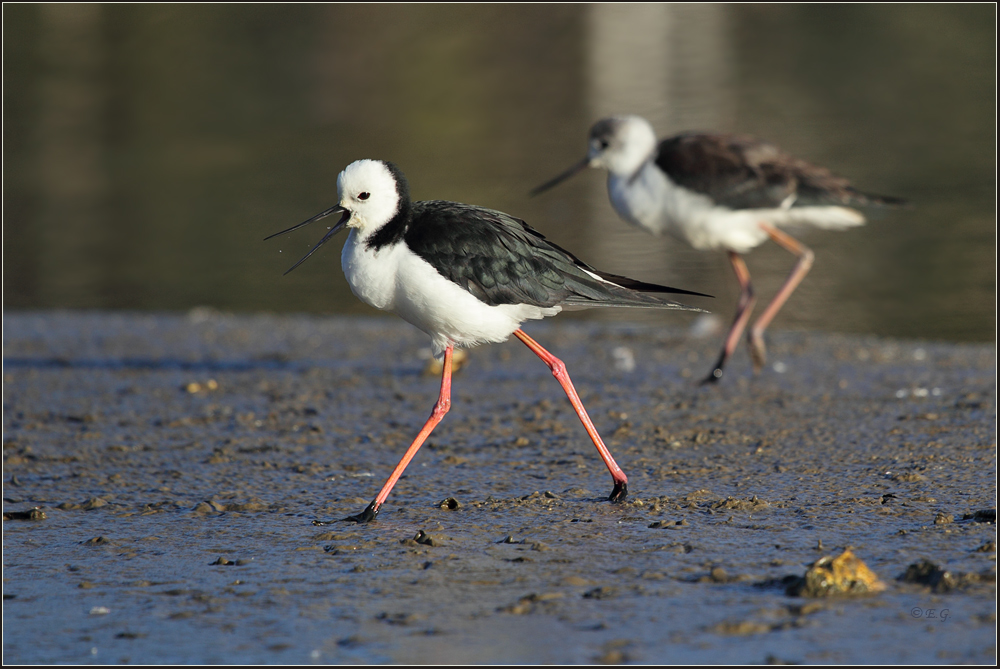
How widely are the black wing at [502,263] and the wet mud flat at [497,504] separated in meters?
0.78

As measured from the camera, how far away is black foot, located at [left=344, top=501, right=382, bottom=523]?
4.60 meters

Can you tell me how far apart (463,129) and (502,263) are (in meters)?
14.2

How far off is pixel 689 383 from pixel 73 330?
4484mm

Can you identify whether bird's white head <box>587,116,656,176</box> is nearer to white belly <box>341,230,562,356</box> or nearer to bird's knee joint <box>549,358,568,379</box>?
bird's knee joint <box>549,358,568,379</box>

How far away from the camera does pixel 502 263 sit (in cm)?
480

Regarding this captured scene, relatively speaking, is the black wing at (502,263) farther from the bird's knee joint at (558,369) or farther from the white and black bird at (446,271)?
the bird's knee joint at (558,369)

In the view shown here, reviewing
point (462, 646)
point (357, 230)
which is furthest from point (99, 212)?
point (462, 646)

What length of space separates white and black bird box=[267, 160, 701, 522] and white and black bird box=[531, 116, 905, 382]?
2.61 meters

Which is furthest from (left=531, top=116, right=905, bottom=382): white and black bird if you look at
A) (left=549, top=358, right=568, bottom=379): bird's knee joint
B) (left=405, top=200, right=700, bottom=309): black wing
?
(left=405, top=200, right=700, bottom=309): black wing

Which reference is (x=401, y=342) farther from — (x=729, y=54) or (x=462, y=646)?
(x=729, y=54)

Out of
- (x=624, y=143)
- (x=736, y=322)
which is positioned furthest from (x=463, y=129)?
(x=736, y=322)

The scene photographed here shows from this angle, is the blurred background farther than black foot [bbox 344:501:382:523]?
Yes

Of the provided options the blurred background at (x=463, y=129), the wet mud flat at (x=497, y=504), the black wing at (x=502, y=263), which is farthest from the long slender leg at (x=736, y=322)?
the black wing at (x=502, y=263)

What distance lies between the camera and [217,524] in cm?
464
